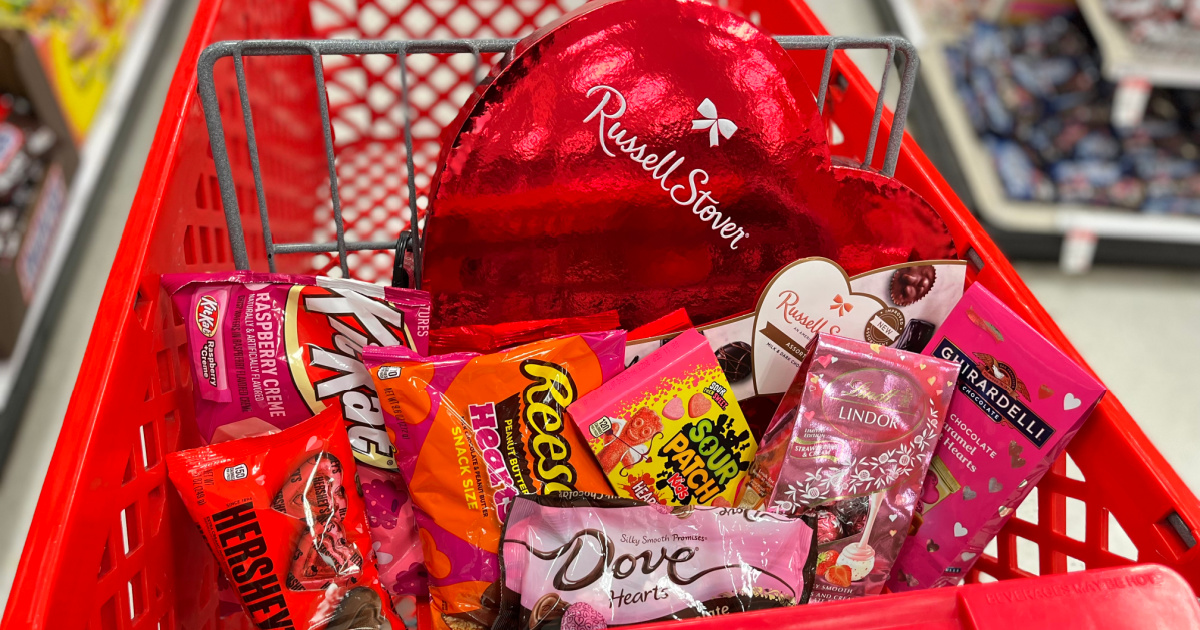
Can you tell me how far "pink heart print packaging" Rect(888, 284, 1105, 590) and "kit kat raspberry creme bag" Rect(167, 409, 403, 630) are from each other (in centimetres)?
52

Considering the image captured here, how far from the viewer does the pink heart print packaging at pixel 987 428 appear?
0.69 metres

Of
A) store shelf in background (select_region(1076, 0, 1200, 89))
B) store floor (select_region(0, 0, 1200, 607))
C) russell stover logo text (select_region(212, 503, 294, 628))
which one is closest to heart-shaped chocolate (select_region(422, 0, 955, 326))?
russell stover logo text (select_region(212, 503, 294, 628))

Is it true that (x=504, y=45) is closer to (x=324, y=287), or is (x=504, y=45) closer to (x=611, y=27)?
(x=611, y=27)

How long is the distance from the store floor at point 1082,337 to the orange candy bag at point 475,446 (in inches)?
41.6

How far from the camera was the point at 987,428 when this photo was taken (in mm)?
737

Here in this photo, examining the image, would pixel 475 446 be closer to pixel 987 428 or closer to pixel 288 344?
pixel 288 344

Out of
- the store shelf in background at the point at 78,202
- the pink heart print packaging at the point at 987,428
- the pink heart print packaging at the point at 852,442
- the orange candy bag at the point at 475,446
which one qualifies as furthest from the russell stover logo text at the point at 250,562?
the store shelf in background at the point at 78,202

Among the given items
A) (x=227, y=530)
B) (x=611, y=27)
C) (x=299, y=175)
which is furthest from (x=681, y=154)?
(x=299, y=175)

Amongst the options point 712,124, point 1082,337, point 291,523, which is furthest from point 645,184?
point 1082,337

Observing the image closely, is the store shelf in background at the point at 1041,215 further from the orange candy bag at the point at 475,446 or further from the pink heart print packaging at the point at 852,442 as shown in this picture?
the orange candy bag at the point at 475,446

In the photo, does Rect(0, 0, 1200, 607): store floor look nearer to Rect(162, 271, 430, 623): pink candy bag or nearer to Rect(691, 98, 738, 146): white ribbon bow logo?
Rect(162, 271, 430, 623): pink candy bag

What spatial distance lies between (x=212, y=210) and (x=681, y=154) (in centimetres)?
52

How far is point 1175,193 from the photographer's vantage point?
2.14 metres

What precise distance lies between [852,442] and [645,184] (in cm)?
30
